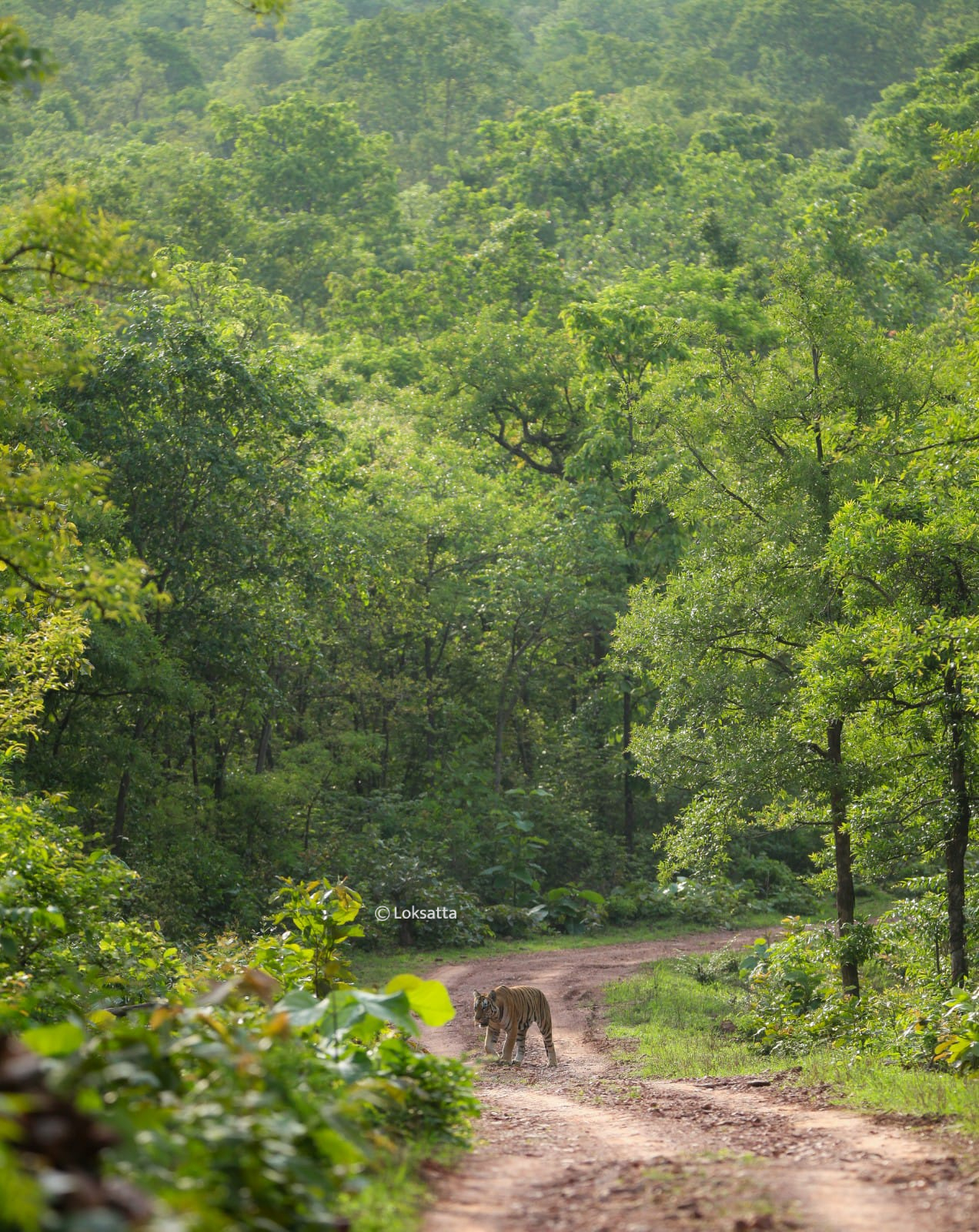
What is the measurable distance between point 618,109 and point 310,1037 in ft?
162

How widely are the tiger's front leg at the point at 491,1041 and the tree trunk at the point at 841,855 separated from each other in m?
3.67

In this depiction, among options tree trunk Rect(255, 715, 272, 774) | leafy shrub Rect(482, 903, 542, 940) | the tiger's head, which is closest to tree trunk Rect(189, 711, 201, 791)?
tree trunk Rect(255, 715, 272, 774)

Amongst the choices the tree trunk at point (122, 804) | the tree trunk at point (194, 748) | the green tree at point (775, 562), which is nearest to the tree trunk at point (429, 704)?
the tree trunk at point (194, 748)

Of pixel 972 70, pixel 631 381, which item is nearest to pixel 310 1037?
pixel 631 381

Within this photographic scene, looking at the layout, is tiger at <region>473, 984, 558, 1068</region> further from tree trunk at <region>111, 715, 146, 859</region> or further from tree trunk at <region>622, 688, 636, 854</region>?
tree trunk at <region>622, 688, 636, 854</region>

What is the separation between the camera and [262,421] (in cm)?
2017

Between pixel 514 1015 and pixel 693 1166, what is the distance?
6.03m

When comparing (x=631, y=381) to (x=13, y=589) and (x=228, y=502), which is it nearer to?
(x=228, y=502)

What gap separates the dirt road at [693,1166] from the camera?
4.76m

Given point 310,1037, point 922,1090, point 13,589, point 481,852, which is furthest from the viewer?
point 481,852

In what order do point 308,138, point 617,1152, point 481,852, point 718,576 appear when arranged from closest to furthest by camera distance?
point 617,1152
point 718,576
point 481,852
point 308,138

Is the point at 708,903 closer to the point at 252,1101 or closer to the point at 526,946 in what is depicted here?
the point at 526,946

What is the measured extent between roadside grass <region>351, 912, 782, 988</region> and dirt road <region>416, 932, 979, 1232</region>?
8111 mm

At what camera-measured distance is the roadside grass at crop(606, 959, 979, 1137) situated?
778 centimetres
